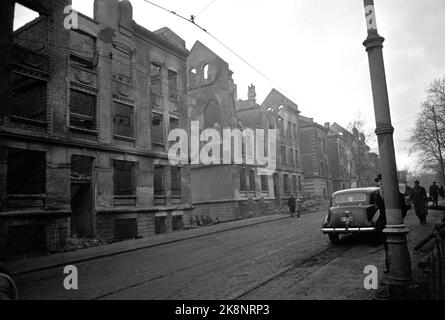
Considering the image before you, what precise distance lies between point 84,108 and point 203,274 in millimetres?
14389

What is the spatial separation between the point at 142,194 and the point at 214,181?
11.3 meters

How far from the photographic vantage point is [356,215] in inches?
419

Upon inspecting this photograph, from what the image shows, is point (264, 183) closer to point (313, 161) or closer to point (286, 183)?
point (286, 183)

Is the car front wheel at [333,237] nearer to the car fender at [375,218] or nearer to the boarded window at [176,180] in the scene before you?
the car fender at [375,218]

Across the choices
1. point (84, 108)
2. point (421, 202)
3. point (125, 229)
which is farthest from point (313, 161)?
point (84, 108)

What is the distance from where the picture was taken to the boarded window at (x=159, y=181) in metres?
22.1

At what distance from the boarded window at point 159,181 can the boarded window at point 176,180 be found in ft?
3.34

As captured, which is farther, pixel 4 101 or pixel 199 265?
pixel 4 101

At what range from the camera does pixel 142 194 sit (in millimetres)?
20125

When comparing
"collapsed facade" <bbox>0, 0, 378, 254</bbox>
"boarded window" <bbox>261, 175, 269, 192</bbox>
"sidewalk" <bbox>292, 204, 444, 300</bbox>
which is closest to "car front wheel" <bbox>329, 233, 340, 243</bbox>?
"sidewalk" <bbox>292, 204, 444, 300</bbox>

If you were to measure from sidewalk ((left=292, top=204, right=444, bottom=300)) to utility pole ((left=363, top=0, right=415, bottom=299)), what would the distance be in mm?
532

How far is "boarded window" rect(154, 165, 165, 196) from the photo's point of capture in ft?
72.5

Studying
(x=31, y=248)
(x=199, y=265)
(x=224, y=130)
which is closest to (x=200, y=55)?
(x=224, y=130)

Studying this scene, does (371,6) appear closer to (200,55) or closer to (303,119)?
(200,55)
